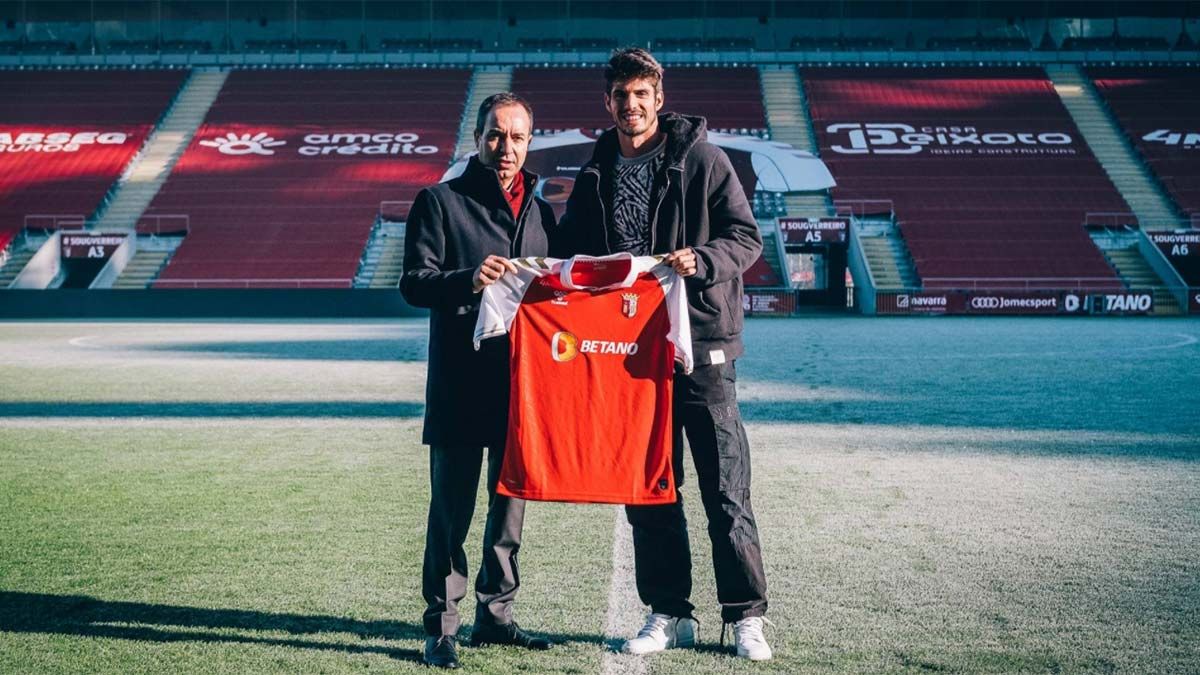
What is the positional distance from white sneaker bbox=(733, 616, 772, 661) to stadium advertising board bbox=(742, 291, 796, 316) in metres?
27.8

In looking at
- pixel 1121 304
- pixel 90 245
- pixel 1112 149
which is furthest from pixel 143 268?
pixel 1112 149

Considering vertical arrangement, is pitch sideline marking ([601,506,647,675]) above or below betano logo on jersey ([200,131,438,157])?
below

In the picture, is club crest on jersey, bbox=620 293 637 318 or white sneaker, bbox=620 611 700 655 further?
club crest on jersey, bbox=620 293 637 318

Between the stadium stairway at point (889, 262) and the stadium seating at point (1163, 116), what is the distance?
866 cm

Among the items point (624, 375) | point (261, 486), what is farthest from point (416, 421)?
point (624, 375)

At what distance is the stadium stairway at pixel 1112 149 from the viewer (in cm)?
3609

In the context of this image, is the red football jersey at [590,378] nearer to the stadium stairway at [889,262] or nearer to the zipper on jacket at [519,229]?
the zipper on jacket at [519,229]

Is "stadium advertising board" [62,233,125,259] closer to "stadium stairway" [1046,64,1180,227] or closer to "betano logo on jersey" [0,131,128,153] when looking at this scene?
"betano logo on jersey" [0,131,128,153]

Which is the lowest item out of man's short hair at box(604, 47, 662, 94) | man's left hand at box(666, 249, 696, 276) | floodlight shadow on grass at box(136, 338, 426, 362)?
floodlight shadow on grass at box(136, 338, 426, 362)

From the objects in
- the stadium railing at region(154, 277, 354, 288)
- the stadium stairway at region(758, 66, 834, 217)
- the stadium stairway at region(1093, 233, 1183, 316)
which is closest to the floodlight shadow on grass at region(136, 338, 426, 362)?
the stadium railing at region(154, 277, 354, 288)

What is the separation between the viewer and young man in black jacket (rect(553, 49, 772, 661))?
398 centimetres

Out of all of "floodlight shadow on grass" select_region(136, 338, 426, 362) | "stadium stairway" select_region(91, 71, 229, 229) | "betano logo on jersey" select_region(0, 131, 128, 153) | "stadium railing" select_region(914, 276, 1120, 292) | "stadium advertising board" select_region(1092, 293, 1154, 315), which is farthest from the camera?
"betano logo on jersey" select_region(0, 131, 128, 153)

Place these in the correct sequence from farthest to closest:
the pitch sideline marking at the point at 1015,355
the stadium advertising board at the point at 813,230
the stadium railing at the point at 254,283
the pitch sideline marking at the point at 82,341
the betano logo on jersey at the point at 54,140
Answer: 1. the betano logo on jersey at the point at 54,140
2. the stadium advertising board at the point at 813,230
3. the stadium railing at the point at 254,283
4. the pitch sideline marking at the point at 82,341
5. the pitch sideline marking at the point at 1015,355

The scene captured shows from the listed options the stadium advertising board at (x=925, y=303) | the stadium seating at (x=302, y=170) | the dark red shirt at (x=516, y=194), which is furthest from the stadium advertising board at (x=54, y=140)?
the dark red shirt at (x=516, y=194)
